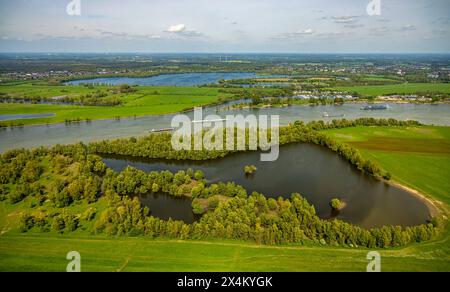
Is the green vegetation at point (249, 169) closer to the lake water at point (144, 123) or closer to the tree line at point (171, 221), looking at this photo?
the tree line at point (171, 221)

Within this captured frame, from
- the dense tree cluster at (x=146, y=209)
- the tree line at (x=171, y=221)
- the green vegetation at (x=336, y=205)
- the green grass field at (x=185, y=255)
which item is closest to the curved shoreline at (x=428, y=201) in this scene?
the dense tree cluster at (x=146, y=209)

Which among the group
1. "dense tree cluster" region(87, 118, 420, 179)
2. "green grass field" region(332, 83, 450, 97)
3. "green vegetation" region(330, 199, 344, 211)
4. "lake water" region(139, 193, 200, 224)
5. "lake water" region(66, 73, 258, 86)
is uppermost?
"lake water" region(66, 73, 258, 86)

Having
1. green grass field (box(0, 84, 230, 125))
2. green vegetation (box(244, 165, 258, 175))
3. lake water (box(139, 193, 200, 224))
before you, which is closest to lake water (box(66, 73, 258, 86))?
green grass field (box(0, 84, 230, 125))

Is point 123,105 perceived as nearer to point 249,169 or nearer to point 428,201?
point 249,169

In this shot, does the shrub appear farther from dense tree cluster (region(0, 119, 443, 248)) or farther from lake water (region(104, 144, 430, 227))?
lake water (region(104, 144, 430, 227))

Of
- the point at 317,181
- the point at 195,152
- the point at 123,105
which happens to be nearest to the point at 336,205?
the point at 317,181
